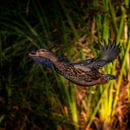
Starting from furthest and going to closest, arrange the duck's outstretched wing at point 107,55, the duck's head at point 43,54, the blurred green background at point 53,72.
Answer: the blurred green background at point 53,72, the duck's outstretched wing at point 107,55, the duck's head at point 43,54

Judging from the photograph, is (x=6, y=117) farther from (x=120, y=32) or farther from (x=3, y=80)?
(x=120, y=32)

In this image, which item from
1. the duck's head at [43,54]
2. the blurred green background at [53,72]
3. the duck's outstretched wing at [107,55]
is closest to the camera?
the duck's head at [43,54]

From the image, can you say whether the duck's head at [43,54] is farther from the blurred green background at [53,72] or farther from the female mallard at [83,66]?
the blurred green background at [53,72]

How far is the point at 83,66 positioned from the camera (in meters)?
2.02

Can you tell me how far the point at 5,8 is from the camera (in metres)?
4.41

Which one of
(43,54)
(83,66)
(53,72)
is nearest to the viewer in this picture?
(43,54)

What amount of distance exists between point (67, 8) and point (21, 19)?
0.37 meters

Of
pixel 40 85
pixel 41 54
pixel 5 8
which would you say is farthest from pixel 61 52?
pixel 41 54

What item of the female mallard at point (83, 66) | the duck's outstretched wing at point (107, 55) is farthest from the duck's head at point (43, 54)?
the duck's outstretched wing at point (107, 55)

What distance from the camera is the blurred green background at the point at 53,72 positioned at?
394 centimetres

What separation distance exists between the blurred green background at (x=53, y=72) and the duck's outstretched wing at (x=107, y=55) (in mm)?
→ 1638

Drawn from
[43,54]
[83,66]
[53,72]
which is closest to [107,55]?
[83,66]

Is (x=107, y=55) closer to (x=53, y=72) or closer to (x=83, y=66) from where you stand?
(x=83, y=66)

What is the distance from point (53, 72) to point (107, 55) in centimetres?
205
